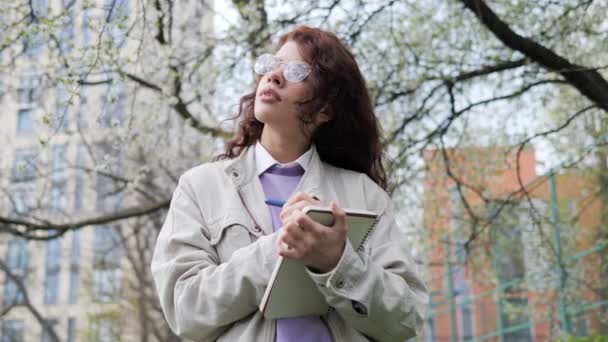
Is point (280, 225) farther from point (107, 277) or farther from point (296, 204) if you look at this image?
point (107, 277)

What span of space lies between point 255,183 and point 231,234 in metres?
0.20

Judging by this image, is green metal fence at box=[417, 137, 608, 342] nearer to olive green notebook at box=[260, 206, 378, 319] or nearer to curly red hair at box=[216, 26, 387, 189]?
curly red hair at box=[216, 26, 387, 189]

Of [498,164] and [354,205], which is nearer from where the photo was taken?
[354,205]

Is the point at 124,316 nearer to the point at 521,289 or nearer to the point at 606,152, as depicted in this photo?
the point at 521,289

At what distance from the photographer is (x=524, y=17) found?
22.9 ft

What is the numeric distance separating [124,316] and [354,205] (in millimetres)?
18098

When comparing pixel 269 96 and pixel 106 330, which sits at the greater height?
pixel 269 96

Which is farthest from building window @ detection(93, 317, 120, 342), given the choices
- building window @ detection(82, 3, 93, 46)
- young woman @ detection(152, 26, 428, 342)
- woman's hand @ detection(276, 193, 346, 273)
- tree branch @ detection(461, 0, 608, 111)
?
woman's hand @ detection(276, 193, 346, 273)

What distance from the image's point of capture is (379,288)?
2.06 metres

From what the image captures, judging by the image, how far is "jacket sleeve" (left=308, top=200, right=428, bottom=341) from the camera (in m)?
1.99

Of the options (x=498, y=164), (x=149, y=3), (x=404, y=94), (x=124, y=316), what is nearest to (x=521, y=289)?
(x=498, y=164)

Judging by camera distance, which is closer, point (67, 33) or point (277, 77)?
point (277, 77)

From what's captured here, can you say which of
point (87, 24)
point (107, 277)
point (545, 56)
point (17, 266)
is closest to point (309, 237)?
point (87, 24)

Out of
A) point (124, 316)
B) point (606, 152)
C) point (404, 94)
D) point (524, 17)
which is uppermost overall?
point (524, 17)
